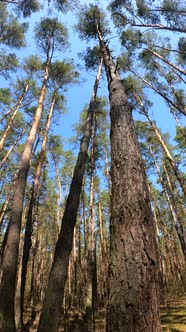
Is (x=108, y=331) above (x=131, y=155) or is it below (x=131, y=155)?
below

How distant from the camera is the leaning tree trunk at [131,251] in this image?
54.4 inches

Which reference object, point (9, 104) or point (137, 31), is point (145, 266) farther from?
point (9, 104)

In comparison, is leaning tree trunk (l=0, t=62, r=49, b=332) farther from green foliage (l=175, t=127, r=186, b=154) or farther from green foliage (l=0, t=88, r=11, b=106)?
green foliage (l=175, t=127, r=186, b=154)

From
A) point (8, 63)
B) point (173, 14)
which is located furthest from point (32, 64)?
point (173, 14)

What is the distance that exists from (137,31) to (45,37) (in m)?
4.69

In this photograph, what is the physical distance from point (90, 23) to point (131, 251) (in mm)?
9431

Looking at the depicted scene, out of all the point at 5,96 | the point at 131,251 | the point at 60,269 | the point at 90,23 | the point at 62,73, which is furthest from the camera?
the point at 5,96

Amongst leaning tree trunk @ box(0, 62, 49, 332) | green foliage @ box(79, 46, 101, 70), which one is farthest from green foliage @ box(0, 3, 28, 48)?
leaning tree trunk @ box(0, 62, 49, 332)

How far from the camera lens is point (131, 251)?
63.5 inches

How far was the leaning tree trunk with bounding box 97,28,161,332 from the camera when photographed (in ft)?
4.53

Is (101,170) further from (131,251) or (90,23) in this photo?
(131,251)

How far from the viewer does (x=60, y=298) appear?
3.79 metres

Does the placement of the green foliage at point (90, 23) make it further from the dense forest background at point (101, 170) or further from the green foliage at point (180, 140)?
the green foliage at point (180, 140)

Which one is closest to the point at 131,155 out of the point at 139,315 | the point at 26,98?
the point at 139,315
